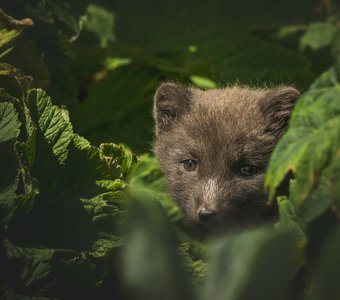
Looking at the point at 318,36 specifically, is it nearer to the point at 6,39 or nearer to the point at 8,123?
the point at 6,39

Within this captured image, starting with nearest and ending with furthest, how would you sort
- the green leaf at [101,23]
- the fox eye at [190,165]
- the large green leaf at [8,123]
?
1. the large green leaf at [8,123]
2. the fox eye at [190,165]
3. the green leaf at [101,23]

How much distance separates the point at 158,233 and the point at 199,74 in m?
3.73

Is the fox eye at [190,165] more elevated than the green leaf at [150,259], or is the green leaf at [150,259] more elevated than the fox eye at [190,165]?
the green leaf at [150,259]

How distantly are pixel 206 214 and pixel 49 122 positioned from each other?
3.13 ft

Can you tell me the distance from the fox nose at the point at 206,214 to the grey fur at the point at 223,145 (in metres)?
0.03

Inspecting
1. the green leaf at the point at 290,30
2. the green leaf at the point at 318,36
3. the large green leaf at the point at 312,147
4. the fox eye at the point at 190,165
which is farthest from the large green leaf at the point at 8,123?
the green leaf at the point at 290,30

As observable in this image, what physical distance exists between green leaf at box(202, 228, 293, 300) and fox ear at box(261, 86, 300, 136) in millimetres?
2565

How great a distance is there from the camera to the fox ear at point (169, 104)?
4.23m

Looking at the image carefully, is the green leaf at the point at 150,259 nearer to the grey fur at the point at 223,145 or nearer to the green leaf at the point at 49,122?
the green leaf at the point at 49,122

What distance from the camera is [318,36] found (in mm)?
4934

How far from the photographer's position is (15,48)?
372cm

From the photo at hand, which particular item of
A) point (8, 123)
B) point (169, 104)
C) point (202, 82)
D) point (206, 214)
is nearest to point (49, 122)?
point (8, 123)

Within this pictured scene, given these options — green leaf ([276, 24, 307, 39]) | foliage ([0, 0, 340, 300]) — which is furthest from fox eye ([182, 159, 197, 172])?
green leaf ([276, 24, 307, 39])

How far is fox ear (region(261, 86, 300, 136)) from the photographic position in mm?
3865
